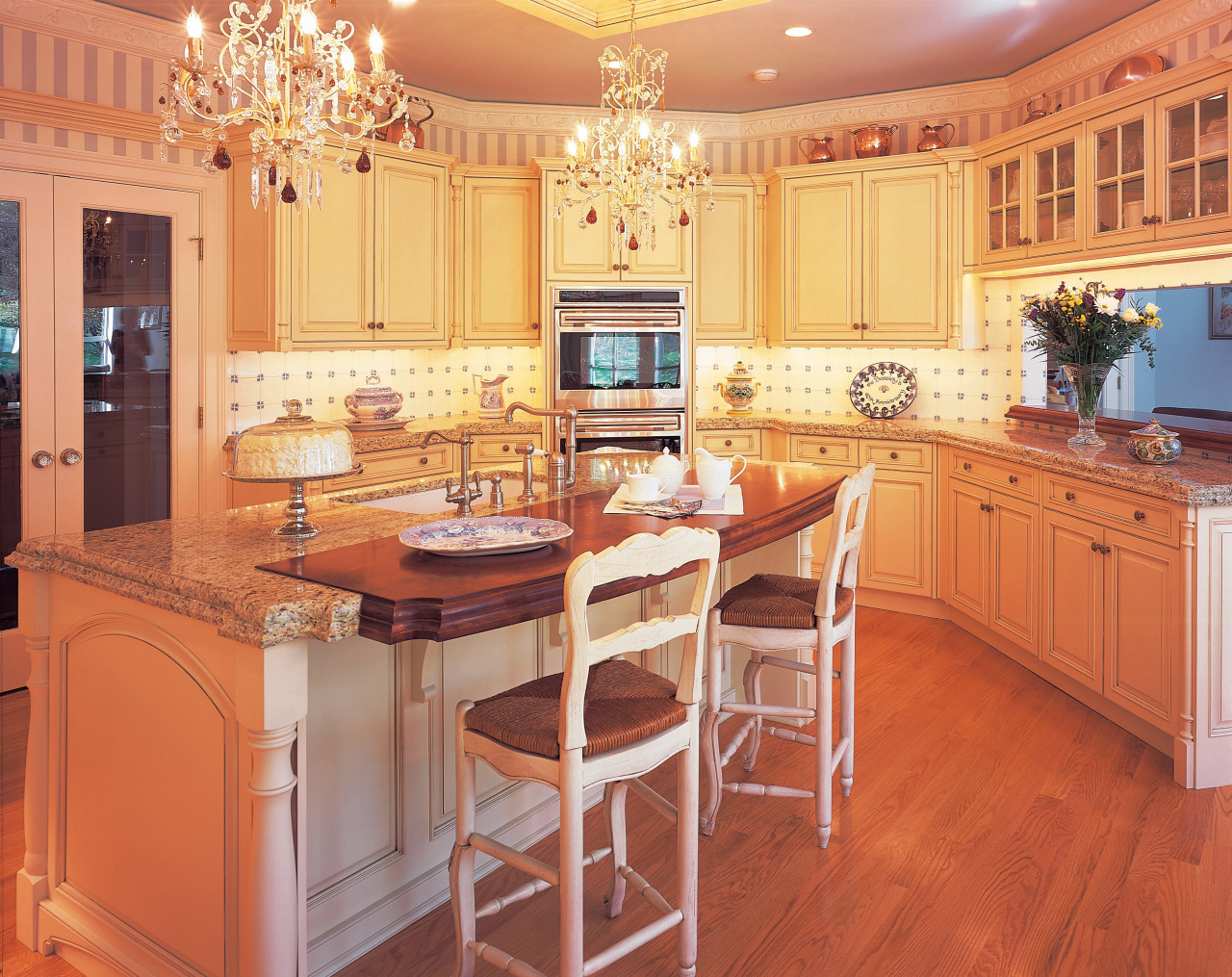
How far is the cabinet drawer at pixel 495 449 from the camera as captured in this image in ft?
17.3

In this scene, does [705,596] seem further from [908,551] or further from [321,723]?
[908,551]

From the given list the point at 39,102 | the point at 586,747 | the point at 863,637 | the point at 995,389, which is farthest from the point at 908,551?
the point at 39,102

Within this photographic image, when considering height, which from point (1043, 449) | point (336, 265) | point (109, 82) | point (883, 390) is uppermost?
point (109, 82)

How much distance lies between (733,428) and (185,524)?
3.69 meters

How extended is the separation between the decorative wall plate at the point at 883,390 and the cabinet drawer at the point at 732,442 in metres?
0.62

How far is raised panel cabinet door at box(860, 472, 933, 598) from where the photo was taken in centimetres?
495

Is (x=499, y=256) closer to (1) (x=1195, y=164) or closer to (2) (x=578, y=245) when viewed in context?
(2) (x=578, y=245)

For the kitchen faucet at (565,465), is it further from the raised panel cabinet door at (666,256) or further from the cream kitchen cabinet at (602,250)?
the raised panel cabinet door at (666,256)

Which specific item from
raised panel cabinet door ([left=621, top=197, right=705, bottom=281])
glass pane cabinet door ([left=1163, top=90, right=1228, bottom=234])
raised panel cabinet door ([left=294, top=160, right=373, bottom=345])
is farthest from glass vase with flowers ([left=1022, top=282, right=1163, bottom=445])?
raised panel cabinet door ([left=294, top=160, right=373, bottom=345])

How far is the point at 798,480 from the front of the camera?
10.2 feet

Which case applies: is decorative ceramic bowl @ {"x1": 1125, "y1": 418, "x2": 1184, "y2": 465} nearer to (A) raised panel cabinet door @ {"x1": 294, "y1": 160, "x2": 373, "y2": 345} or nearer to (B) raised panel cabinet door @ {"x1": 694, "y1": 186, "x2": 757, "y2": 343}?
(B) raised panel cabinet door @ {"x1": 694, "y1": 186, "x2": 757, "y2": 343}

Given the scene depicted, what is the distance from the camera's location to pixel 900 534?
199 inches

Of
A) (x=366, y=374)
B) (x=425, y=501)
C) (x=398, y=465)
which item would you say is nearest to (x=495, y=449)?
(x=398, y=465)

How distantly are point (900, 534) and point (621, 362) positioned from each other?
1.82m
